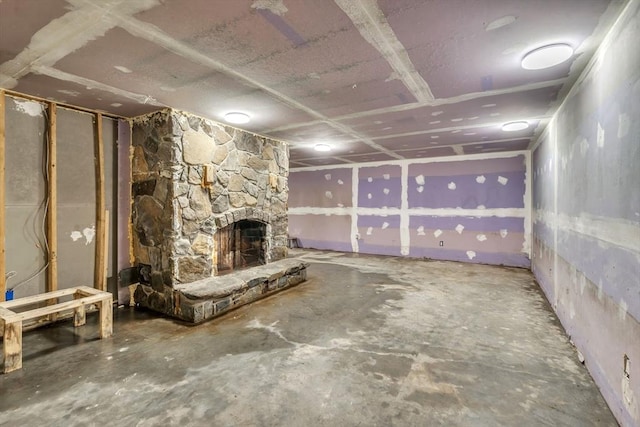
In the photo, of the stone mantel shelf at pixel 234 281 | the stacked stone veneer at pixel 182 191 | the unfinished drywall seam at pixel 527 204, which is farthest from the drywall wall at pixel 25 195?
the unfinished drywall seam at pixel 527 204

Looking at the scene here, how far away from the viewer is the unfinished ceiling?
162cm

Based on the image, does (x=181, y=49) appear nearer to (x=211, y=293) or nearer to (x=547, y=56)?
(x=211, y=293)

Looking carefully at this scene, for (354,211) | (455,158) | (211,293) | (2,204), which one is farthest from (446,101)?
(354,211)

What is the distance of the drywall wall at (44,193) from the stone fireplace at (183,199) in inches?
15.7

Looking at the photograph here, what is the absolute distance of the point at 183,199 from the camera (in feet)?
11.2

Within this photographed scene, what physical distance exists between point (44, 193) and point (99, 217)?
1.79 feet

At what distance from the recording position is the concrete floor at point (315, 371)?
5.82ft

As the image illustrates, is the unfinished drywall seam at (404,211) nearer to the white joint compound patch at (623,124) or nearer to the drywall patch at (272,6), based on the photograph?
the white joint compound patch at (623,124)

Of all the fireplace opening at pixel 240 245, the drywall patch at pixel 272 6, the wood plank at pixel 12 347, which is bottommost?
the wood plank at pixel 12 347

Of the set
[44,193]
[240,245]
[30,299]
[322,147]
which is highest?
[322,147]

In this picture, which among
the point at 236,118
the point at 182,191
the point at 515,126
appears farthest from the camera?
the point at 515,126

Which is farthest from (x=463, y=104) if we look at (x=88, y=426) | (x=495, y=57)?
(x=88, y=426)

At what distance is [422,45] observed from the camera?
6.50 feet

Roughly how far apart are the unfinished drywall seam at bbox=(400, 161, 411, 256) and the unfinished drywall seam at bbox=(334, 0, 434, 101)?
4.57 m
